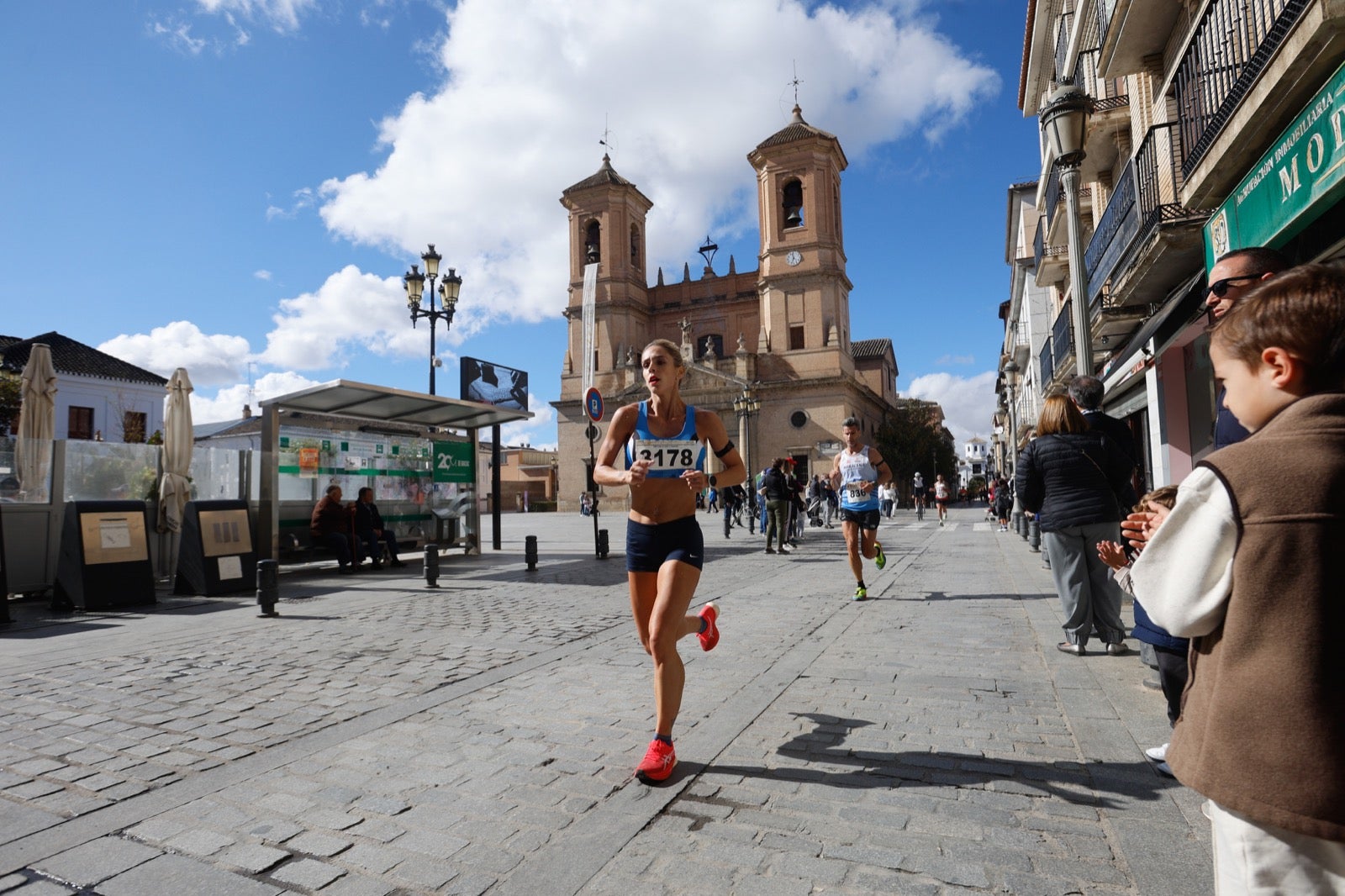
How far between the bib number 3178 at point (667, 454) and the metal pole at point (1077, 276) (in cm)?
509

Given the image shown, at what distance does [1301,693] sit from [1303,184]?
23.7ft

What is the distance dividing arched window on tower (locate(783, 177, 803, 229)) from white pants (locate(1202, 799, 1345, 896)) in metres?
50.3

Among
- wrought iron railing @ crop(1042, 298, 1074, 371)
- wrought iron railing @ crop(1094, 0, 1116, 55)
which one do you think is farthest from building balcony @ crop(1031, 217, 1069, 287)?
wrought iron railing @ crop(1094, 0, 1116, 55)

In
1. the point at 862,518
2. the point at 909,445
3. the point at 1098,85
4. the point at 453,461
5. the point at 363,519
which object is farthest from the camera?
the point at 909,445

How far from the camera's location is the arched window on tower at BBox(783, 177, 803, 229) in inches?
1925

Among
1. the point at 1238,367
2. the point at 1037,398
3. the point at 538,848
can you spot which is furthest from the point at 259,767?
the point at 1037,398

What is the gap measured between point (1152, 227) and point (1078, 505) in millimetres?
7431

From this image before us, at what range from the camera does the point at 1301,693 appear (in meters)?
1.25

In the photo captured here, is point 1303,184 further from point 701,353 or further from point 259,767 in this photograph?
point 701,353

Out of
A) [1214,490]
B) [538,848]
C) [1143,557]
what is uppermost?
[1214,490]

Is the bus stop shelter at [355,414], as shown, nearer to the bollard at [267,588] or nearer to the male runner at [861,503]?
the bollard at [267,588]

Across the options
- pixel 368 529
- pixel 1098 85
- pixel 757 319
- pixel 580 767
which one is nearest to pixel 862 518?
pixel 580 767

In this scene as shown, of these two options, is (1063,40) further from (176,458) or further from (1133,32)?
(176,458)

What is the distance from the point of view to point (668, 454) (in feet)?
11.9
